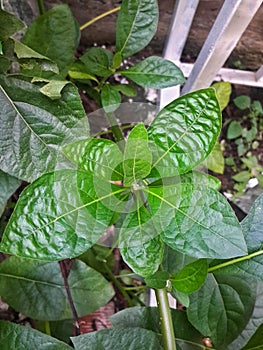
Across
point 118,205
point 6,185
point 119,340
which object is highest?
point 118,205

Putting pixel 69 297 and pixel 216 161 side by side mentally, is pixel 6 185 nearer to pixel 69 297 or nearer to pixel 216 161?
pixel 69 297

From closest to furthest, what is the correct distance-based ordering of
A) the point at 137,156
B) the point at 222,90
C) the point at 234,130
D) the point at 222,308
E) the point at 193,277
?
the point at 137,156 → the point at 193,277 → the point at 222,308 → the point at 222,90 → the point at 234,130

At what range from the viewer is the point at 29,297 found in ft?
2.80

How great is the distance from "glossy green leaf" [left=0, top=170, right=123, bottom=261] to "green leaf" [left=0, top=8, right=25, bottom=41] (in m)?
0.26

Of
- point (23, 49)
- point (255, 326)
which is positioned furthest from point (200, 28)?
point (255, 326)

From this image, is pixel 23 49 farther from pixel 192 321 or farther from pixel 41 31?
pixel 192 321

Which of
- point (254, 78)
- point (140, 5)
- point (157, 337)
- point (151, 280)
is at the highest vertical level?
point (140, 5)

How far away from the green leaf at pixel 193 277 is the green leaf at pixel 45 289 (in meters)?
0.26

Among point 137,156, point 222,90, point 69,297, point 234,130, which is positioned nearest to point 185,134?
point 137,156

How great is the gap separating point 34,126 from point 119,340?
0.32 meters

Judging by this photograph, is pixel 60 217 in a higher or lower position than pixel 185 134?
lower

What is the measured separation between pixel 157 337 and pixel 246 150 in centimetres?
72

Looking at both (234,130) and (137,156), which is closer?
(137,156)

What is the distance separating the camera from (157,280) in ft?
2.09
